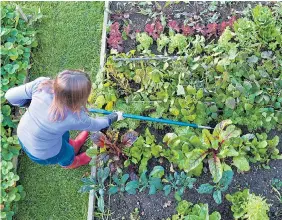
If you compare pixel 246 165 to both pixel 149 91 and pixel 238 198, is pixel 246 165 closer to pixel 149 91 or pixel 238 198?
pixel 238 198

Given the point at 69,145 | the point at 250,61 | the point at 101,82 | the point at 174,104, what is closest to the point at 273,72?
the point at 250,61

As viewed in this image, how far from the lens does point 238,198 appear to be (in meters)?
4.04

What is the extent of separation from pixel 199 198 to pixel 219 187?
23 cm

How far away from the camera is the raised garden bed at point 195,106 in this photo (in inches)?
165

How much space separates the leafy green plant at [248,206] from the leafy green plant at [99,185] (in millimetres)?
1110

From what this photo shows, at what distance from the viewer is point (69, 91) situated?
10.4 ft

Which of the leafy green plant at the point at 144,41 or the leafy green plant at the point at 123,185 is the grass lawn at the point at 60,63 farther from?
the leafy green plant at the point at 144,41

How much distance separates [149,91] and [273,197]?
1.50 metres

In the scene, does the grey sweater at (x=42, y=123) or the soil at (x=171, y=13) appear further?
the soil at (x=171, y=13)

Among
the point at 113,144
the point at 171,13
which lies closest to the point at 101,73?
the point at 113,144

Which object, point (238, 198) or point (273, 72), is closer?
point (238, 198)

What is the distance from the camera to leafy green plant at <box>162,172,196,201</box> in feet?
13.7

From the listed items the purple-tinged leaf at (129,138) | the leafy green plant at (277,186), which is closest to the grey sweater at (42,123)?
the purple-tinged leaf at (129,138)

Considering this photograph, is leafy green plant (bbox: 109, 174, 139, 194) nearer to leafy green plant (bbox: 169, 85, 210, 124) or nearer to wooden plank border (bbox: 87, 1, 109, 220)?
wooden plank border (bbox: 87, 1, 109, 220)
